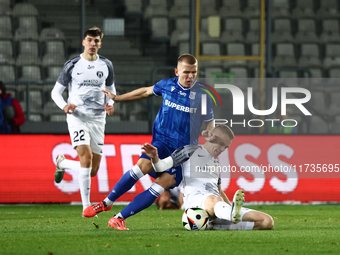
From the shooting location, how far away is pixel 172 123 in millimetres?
6270

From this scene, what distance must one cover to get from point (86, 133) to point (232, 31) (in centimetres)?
370

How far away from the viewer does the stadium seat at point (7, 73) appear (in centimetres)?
998

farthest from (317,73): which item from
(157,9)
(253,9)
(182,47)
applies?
(157,9)

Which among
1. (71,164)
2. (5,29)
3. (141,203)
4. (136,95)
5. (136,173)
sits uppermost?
(5,29)

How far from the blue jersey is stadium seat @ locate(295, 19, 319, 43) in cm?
470

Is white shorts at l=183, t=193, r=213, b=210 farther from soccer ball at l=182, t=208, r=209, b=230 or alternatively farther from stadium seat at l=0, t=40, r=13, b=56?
stadium seat at l=0, t=40, r=13, b=56

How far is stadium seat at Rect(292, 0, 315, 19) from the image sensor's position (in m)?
10.6

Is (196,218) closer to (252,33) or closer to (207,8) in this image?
(252,33)

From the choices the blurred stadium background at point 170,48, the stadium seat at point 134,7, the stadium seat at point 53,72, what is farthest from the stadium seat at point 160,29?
the stadium seat at point 53,72

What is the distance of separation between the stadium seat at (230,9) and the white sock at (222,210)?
18.2 ft

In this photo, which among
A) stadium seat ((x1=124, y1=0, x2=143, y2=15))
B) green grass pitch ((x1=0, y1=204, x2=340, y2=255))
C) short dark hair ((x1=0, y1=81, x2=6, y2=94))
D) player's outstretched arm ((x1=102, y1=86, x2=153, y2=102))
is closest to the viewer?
green grass pitch ((x1=0, y1=204, x2=340, y2=255))

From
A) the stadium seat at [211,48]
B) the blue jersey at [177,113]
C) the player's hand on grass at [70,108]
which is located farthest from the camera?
the stadium seat at [211,48]

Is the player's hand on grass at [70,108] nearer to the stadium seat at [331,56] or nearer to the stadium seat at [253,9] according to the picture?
the stadium seat at [253,9]

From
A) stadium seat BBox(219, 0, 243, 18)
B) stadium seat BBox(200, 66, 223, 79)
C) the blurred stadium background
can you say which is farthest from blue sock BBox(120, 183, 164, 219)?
stadium seat BBox(219, 0, 243, 18)
